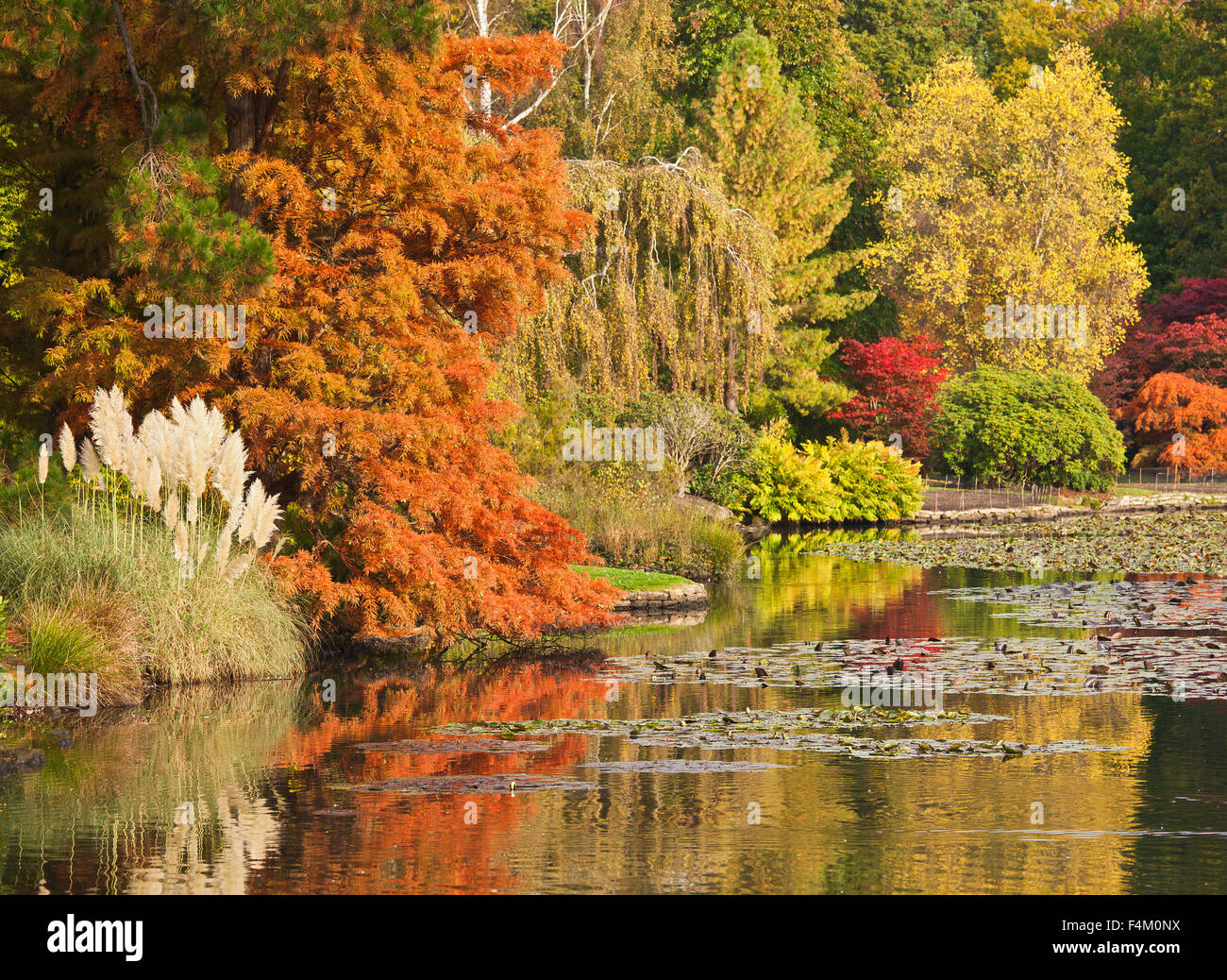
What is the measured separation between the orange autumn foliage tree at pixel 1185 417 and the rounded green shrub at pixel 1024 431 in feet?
10.4

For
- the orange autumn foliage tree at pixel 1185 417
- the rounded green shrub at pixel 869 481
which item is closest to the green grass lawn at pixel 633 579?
the rounded green shrub at pixel 869 481

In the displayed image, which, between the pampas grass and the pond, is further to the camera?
the pampas grass

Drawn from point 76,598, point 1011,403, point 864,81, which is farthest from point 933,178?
point 76,598

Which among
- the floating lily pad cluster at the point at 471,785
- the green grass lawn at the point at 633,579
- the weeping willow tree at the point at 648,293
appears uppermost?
the weeping willow tree at the point at 648,293

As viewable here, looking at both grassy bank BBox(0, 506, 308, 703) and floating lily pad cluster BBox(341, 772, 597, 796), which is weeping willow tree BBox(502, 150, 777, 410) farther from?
floating lily pad cluster BBox(341, 772, 597, 796)

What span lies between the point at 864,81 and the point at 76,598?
37.2 meters

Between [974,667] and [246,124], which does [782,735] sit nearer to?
[974,667]

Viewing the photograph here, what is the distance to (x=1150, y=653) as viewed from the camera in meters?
14.9

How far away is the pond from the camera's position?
7.59 metres

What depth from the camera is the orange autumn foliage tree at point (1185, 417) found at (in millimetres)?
42969

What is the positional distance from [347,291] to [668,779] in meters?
7.08

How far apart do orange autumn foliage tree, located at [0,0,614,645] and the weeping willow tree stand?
22.5 feet

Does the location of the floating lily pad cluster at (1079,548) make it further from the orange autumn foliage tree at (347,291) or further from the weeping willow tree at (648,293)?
the orange autumn foliage tree at (347,291)

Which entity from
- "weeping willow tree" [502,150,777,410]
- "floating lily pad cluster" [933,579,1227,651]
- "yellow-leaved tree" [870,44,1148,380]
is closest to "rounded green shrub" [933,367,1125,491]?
→ "yellow-leaved tree" [870,44,1148,380]
